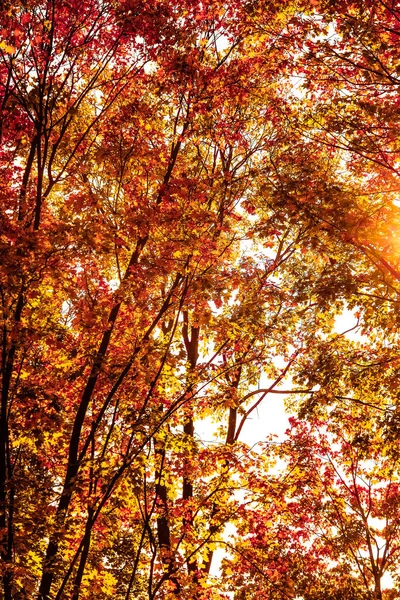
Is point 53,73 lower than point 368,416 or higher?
higher

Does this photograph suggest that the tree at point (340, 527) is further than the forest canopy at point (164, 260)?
Yes

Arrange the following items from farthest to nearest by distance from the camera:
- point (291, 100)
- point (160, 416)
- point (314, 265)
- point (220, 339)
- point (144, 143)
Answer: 1. point (314, 265)
2. point (291, 100)
3. point (220, 339)
4. point (144, 143)
5. point (160, 416)

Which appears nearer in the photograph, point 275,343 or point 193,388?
point 193,388

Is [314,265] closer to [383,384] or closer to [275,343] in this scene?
[275,343]

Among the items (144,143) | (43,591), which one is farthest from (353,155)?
(43,591)


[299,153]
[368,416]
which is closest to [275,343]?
[368,416]

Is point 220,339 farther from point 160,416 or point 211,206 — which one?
point 211,206

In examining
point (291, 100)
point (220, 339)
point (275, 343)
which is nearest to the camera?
point (220, 339)

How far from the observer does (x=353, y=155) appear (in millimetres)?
8125

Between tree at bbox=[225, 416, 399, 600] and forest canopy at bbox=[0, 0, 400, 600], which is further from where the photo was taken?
tree at bbox=[225, 416, 399, 600]

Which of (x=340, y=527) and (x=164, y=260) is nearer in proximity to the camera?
(x=164, y=260)

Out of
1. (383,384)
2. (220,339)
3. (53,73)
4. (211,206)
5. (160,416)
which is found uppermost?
(211,206)

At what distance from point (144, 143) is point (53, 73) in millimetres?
1640

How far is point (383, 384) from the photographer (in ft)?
26.6
